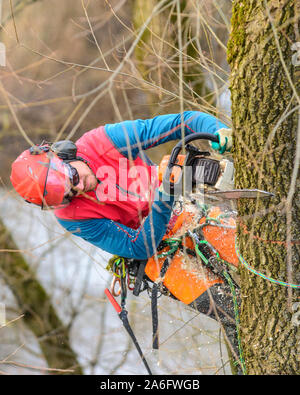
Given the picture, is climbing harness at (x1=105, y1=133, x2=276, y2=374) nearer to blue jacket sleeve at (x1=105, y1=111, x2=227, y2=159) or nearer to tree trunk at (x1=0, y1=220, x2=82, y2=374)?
blue jacket sleeve at (x1=105, y1=111, x2=227, y2=159)

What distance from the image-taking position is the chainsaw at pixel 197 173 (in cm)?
169

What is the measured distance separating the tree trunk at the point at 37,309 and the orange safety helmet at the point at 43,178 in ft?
8.11

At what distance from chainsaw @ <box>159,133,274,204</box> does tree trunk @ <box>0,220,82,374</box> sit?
3.08 m

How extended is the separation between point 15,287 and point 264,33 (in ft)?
13.9

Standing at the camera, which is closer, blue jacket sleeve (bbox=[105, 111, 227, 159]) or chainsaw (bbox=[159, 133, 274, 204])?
chainsaw (bbox=[159, 133, 274, 204])

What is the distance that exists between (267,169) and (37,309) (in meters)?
4.04

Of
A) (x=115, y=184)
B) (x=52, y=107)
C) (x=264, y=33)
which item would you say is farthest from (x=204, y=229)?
(x=52, y=107)

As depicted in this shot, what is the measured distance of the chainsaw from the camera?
5.55 ft

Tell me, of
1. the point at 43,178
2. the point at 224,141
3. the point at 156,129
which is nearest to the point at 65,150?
the point at 43,178

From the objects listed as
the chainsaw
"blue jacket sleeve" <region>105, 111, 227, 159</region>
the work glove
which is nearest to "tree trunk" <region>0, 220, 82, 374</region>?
"blue jacket sleeve" <region>105, 111, 227, 159</region>

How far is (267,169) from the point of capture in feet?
4.56

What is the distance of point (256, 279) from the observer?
1.57 meters

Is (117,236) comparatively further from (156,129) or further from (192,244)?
(156,129)

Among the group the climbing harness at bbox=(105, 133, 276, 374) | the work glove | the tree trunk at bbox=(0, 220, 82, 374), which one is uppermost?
the work glove
